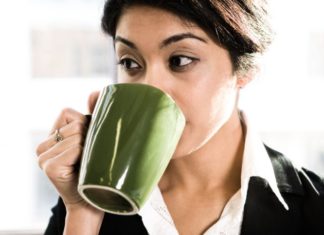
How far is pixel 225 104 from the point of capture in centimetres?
101

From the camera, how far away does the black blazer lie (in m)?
1.00

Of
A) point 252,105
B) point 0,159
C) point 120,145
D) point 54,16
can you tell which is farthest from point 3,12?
point 120,145

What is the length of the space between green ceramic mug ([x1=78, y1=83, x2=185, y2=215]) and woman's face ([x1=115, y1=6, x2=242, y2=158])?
0.66 ft

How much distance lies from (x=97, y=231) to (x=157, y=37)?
0.42 metres

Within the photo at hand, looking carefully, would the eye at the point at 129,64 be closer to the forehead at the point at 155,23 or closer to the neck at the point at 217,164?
the forehead at the point at 155,23

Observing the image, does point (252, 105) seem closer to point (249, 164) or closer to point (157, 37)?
point (249, 164)

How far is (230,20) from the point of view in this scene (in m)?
0.94

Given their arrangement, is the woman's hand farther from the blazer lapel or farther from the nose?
the blazer lapel

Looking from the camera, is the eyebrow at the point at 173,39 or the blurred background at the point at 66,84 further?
the blurred background at the point at 66,84

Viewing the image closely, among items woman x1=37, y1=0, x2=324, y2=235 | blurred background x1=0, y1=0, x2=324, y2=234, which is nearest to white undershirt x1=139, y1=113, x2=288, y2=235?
woman x1=37, y1=0, x2=324, y2=235

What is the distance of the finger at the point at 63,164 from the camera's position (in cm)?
84

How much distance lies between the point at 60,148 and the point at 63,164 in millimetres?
Answer: 30

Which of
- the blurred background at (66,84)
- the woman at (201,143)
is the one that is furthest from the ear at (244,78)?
the blurred background at (66,84)

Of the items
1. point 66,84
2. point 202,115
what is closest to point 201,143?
point 202,115
